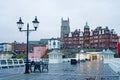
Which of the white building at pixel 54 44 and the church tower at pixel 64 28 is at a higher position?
the church tower at pixel 64 28

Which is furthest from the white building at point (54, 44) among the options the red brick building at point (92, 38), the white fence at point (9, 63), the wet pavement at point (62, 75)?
the wet pavement at point (62, 75)

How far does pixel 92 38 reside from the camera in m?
170

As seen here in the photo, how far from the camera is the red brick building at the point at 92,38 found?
16538 cm

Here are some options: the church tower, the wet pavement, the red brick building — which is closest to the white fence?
the wet pavement

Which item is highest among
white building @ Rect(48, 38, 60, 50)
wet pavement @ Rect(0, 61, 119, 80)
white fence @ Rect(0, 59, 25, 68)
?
white building @ Rect(48, 38, 60, 50)

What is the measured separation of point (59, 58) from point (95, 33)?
10201cm

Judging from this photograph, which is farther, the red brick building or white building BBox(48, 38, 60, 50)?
white building BBox(48, 38, 60, 50)

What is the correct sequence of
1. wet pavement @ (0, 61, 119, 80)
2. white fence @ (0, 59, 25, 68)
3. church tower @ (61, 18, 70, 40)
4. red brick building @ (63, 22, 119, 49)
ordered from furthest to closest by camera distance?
1. church tower @ (61, 18, 70, 40)
2. red brick building @ (63, 22, 119, 49)
3. white fence @ (0, 59, 25, 68)
4. wet pavement @ (0, 61, 119, 80)

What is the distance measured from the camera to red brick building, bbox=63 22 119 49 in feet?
543

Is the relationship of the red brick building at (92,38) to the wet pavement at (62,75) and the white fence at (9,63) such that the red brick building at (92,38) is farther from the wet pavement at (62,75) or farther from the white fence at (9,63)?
the wet pavement at (62,75)

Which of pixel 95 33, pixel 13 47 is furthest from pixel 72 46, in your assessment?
pixel 13 47

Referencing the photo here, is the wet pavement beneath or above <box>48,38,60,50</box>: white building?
beneath

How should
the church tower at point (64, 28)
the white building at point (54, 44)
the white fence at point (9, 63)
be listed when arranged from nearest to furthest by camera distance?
1. the white fence at point (9, 63)
2. the white building at point (54, 44)
3. the church tower at point (64, 28)

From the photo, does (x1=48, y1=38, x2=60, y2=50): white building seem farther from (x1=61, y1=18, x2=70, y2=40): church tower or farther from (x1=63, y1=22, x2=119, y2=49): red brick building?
(x1=61, y1=18, x2=70, y2=40): church tower
